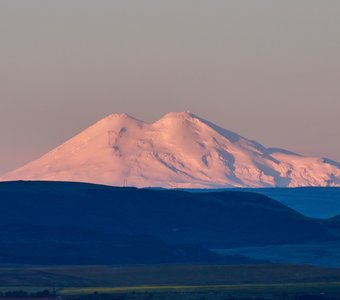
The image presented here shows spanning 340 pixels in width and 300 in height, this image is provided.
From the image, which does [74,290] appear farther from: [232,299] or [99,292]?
[232,299]

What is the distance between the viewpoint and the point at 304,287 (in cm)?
19712

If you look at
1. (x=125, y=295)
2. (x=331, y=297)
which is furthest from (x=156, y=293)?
(x=331, y=297)

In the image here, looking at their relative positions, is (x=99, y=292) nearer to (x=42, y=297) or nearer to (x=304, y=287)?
(x=42, y=297)

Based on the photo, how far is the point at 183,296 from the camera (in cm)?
18050

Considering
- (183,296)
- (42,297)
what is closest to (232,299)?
(183,296)

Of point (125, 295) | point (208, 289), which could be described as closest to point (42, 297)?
point (125, 295)

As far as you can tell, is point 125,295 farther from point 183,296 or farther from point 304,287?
point 304,287

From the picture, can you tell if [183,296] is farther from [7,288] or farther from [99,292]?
[7,288]

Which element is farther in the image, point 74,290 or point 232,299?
point 74,290

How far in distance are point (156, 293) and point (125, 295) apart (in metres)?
5.09

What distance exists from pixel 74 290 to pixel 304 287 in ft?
85.2

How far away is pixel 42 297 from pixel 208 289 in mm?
21911

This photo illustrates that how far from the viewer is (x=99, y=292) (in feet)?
613

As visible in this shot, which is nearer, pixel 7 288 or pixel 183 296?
pixel 183 296
